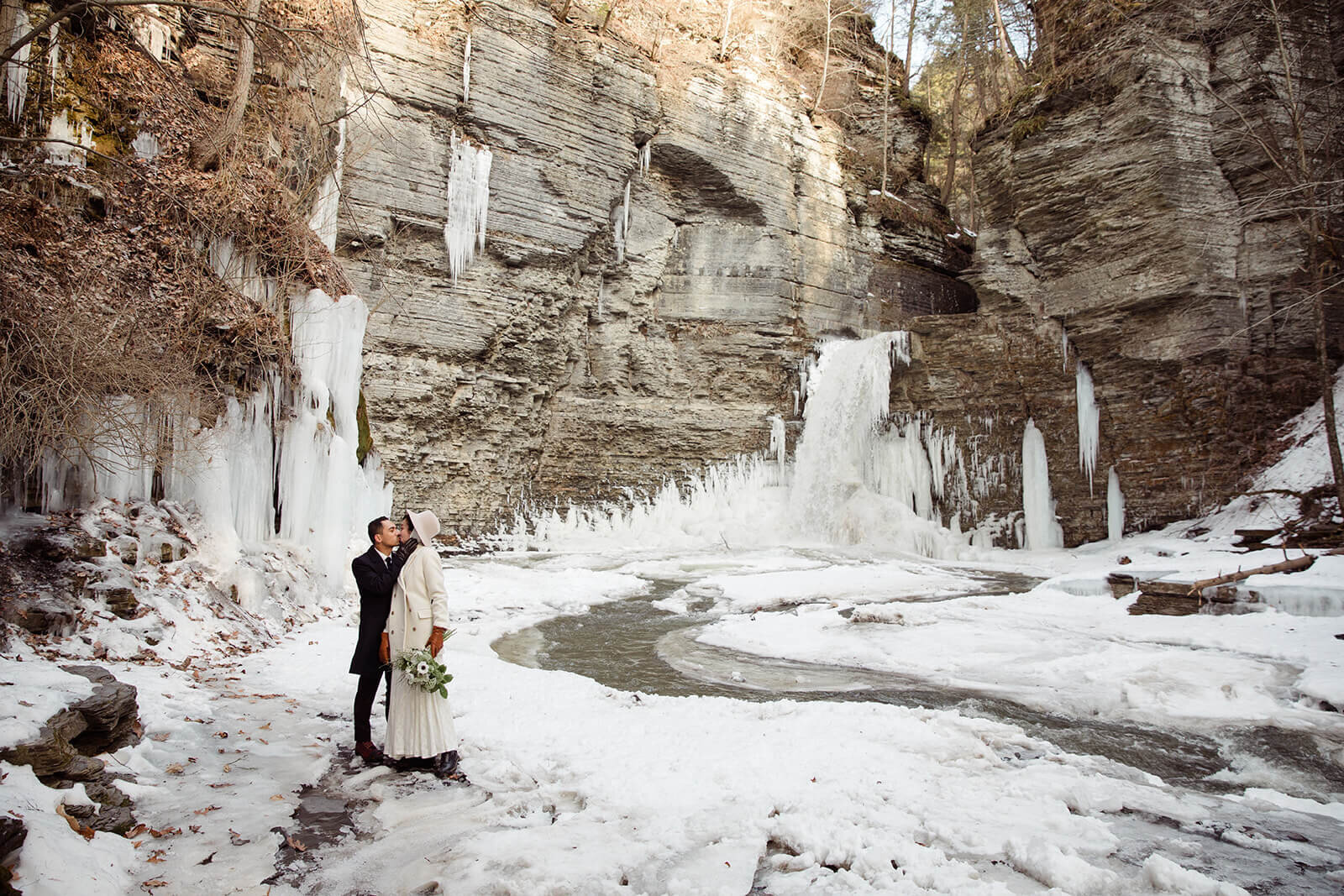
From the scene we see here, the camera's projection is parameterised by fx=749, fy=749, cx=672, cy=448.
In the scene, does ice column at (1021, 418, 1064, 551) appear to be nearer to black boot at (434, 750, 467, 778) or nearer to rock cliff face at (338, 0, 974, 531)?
rock cliff face at (338, 0, 974, 531)

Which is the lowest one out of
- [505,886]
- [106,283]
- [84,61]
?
[505,886]

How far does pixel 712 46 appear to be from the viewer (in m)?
21.6

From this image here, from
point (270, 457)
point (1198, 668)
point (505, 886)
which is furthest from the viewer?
point (270, 457)

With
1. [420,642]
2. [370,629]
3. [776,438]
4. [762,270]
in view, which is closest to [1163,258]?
[762,270]

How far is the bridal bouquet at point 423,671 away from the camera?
3.87 m

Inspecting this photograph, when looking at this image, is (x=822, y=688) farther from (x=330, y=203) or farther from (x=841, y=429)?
(x=841, y=429)

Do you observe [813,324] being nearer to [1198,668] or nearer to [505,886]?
[1198,668]

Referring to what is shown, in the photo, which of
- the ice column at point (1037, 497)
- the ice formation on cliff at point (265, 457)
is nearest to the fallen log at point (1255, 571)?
the ice column at point (1037, 497)

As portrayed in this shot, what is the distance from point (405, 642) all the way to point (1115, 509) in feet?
53.4

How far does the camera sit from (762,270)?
20.9 m

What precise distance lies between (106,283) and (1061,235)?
18042mm

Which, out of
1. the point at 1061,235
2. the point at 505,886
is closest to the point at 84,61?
the point at 505,886

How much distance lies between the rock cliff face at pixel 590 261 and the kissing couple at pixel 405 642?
1288cm

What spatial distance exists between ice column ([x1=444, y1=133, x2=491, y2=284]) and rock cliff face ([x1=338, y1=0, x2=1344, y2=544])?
10.7 inches
